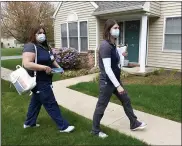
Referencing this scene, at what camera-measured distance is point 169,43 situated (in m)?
9.52

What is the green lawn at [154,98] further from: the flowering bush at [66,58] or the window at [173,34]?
the window at [173,34]

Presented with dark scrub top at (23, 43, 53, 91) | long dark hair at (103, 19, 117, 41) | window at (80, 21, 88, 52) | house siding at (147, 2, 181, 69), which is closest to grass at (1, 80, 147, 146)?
dark scrub top at (23, 43, 53, 91)

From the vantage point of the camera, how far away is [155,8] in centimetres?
912

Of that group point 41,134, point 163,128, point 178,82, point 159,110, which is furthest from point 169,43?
point 41,134

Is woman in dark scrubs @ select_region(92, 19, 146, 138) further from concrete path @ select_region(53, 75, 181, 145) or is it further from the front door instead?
the front door

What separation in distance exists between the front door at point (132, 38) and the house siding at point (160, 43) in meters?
0.62

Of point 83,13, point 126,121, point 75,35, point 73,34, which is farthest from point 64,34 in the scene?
point 126,121

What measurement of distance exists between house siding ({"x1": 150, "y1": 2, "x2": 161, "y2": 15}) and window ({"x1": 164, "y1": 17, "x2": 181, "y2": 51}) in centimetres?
56

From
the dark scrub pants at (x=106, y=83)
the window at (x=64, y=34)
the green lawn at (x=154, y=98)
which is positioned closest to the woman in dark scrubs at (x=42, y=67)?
the dark scrub pants at (x=106, y=83)

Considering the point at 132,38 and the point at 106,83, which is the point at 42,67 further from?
the point at 132,38

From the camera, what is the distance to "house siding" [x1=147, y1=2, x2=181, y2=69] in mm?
9203

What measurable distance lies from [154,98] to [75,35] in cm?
823

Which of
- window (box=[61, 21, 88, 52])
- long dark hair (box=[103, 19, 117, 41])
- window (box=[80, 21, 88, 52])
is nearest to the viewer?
long dark hair (box=[103, 19, 117, 41])

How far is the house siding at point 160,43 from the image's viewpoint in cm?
920
